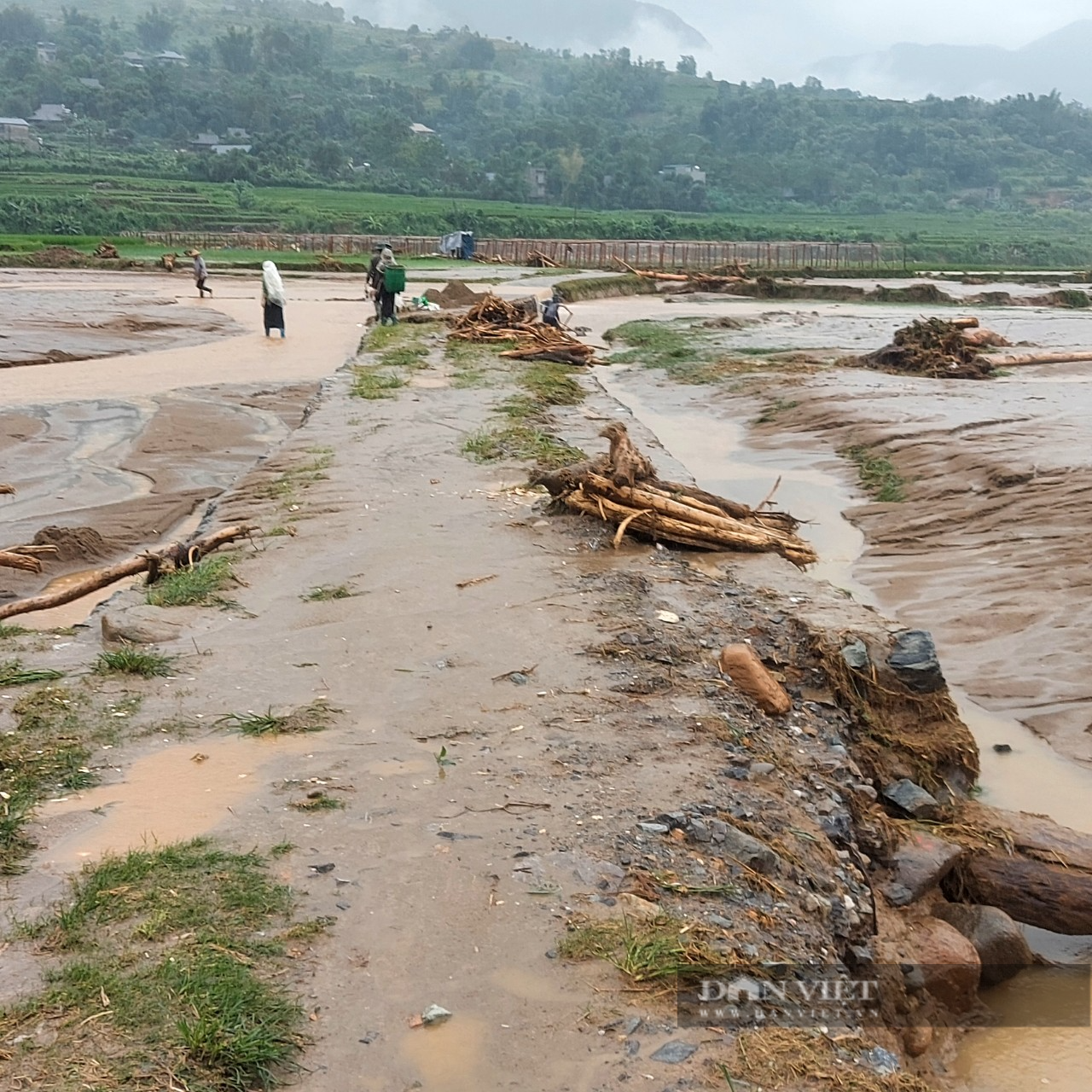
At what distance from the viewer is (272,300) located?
919 inches

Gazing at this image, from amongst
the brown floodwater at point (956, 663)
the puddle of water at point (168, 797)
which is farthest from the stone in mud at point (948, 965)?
the puddle of water at point (168, 797)

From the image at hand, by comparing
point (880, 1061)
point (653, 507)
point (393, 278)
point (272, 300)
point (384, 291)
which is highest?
point (393, 278)

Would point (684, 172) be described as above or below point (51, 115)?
below

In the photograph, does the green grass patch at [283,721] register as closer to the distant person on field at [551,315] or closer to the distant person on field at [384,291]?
the distant person on field at [551,315]

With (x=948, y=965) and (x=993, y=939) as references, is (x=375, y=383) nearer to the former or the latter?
(x=993, y=939)

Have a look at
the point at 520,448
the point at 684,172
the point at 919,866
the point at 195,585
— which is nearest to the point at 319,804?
the point at 919,866

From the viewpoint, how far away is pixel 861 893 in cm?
471

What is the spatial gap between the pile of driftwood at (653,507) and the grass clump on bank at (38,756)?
4311mm

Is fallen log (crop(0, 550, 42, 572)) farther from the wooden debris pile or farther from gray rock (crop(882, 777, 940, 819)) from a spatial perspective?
the wooden debris pile

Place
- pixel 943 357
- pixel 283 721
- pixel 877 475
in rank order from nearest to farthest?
Result: pixel 283 721
pixel 877 475
pixel 943 357

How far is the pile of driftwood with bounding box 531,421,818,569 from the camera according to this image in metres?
9.22

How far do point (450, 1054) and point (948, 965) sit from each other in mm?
2228

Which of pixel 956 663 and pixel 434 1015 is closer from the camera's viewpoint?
pixel 434 1015

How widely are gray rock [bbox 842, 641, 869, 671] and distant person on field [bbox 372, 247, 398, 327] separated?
19.6 metres
